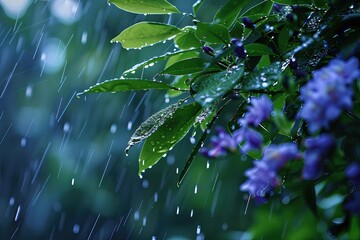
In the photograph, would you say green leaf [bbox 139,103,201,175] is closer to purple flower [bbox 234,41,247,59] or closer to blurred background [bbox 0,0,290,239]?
purple flower [bbox 234,41,247,59]

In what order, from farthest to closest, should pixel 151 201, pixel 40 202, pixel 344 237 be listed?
pixel 40 202, pixel 151 201, pixel 344 237

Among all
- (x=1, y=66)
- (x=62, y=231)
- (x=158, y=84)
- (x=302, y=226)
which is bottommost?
(x=62, y=231)

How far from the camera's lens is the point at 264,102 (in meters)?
0.43

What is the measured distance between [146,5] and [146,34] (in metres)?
0.04

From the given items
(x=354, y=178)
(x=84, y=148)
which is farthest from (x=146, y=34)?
(x=84, y=148)

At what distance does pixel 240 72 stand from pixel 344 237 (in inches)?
7.2

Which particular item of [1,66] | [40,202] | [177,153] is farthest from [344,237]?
[1,66]

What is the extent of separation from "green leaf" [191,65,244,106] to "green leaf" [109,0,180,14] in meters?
0.19

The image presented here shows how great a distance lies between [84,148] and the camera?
153 inches

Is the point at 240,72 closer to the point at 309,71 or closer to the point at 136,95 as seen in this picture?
the point at 309,71

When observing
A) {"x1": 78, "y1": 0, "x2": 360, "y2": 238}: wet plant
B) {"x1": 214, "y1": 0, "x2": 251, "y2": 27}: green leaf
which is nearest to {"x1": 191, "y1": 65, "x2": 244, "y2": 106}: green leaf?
{"x1": 78, "y1": 0, "x2": 360, "y2": 238}: wet plant

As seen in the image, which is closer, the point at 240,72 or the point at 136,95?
the point at 240,72

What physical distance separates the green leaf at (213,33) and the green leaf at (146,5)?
0.10 m

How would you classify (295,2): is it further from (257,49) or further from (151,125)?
(151,125)
